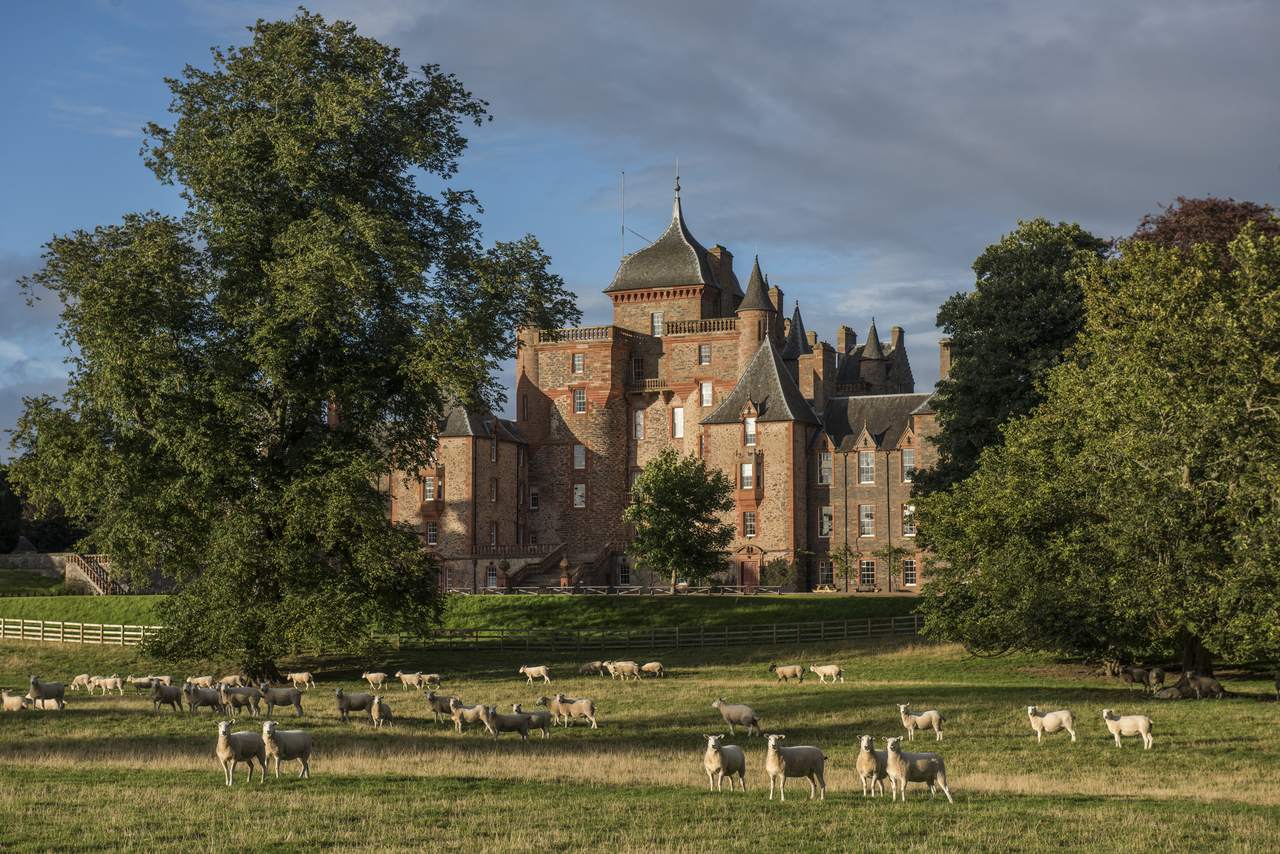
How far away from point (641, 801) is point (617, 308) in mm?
79414

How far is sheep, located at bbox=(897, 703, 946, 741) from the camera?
2995 centimetres

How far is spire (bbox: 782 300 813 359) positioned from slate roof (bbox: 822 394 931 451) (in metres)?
11.1

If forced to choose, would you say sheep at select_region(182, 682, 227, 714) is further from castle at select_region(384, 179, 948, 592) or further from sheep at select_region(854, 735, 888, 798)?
castle at select_region(384, 179, 948, 592)

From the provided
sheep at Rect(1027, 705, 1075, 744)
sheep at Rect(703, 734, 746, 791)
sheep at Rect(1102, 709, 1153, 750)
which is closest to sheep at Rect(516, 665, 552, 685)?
sheep at Rect(1027, 705, 1075, 744)

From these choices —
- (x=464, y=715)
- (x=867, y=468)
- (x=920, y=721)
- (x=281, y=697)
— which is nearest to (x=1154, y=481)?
(x=920, y=721)

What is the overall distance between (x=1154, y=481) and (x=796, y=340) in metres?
70.9

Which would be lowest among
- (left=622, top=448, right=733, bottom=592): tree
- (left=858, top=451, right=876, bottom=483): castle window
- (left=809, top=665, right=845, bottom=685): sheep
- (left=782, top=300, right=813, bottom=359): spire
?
(left=809, top=665, right=845, bottom=685): sheep

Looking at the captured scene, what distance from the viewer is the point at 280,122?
41.1 metres

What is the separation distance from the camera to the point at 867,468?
87625 mm

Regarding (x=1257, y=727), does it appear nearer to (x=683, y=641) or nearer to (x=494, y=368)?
(x=494, y=368)

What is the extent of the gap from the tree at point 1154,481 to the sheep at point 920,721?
31.7ft

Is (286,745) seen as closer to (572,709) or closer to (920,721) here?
(572,709)

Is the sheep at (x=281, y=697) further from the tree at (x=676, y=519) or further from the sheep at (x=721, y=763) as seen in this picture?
the tree at (x=676, y=519)

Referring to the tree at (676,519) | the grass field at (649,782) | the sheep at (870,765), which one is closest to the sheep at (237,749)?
the grass field at (649,782)
